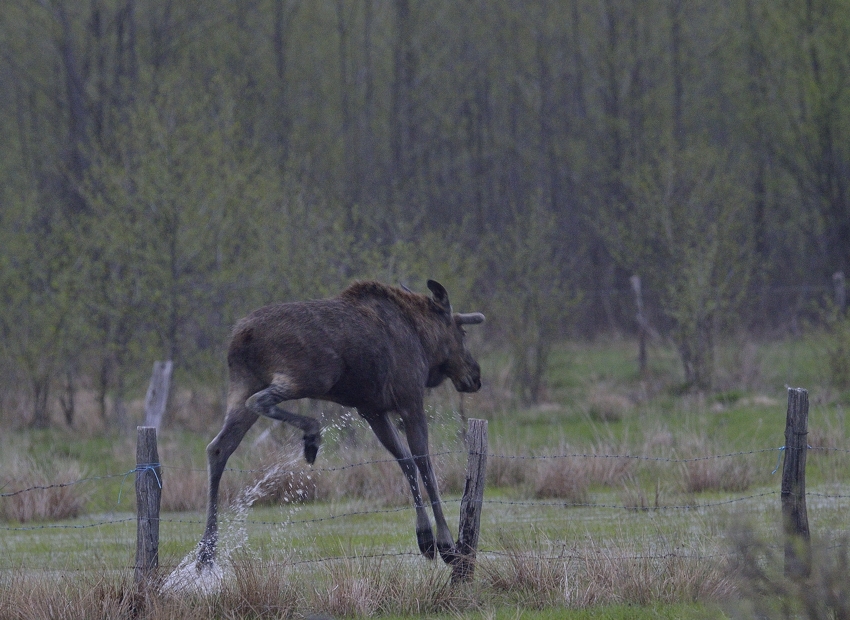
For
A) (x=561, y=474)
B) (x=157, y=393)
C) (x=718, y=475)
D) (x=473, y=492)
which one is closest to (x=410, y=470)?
(x=473, y=492)

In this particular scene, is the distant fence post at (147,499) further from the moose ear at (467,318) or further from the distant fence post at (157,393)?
the distant fence post at (157,393)

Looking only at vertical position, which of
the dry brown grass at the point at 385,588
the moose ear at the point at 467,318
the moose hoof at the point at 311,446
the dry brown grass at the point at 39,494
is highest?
the moose ear at the point at 467,318

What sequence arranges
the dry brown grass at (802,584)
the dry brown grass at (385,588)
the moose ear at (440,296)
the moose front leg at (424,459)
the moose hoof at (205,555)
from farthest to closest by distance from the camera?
the moose ear at (440,296)
the moose front leg at (424,459)
the moose hoof at (205,555)
the dry brown grass at (385,588)
the dry brown grass at (802,584)

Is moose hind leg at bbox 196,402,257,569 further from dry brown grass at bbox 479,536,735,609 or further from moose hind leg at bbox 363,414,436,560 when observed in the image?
dry brown grass at bbox 479,536,735,609

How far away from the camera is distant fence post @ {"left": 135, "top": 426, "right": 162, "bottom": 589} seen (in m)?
6.95

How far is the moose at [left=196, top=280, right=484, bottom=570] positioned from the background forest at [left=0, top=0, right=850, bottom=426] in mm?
10463

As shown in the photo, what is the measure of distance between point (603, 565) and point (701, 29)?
1296 inches

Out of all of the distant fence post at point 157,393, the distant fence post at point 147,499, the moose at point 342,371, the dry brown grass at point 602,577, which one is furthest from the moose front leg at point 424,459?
the distant fence post at point 157,393

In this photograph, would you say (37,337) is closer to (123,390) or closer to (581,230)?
(123,390)

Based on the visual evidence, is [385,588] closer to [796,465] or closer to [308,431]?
[308,431]

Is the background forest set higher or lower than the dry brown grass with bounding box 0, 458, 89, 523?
higher

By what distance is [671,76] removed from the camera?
3859 cm

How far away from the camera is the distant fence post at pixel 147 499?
6953 millimetres

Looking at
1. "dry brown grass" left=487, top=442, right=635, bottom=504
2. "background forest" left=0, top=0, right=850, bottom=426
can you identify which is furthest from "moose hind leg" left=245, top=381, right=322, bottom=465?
"background forest" left=0, top=0, right=850, bottom=426
